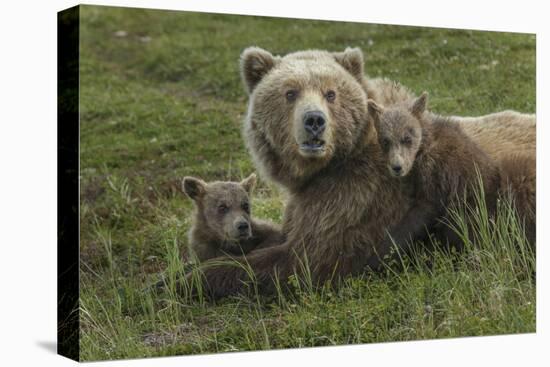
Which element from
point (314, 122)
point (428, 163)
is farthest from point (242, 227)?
point (428, 163)

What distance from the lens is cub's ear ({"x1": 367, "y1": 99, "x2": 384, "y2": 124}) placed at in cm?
714

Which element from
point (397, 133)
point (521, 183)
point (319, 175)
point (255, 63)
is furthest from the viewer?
point (521, 183)

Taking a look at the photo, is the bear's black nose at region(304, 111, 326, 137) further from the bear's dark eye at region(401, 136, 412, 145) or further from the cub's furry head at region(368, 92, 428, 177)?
the bear's dark eye at region(401, 136, 412, 145)

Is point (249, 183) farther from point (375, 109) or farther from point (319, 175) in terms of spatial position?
point (375, 109)

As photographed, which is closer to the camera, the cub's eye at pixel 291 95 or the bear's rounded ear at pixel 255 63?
the cub's eye at pixel 291 95

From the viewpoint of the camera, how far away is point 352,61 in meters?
7.36

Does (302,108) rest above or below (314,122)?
above

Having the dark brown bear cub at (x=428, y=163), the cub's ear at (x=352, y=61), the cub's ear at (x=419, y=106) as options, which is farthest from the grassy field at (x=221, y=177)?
the cub's ear at (x=352, y=61)

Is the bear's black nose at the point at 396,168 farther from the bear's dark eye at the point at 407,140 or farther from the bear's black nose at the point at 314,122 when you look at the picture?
the bear's black nose at the point at 314,122

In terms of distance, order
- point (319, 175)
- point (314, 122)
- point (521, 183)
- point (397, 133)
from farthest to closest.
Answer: point (521, 183), point (319, 175), point (397, 133), point (314, 122)

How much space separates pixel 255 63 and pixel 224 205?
124 cm

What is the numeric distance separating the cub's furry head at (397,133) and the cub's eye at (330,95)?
0.99 ft

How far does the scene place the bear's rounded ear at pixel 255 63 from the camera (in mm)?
7301

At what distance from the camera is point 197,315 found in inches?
279
